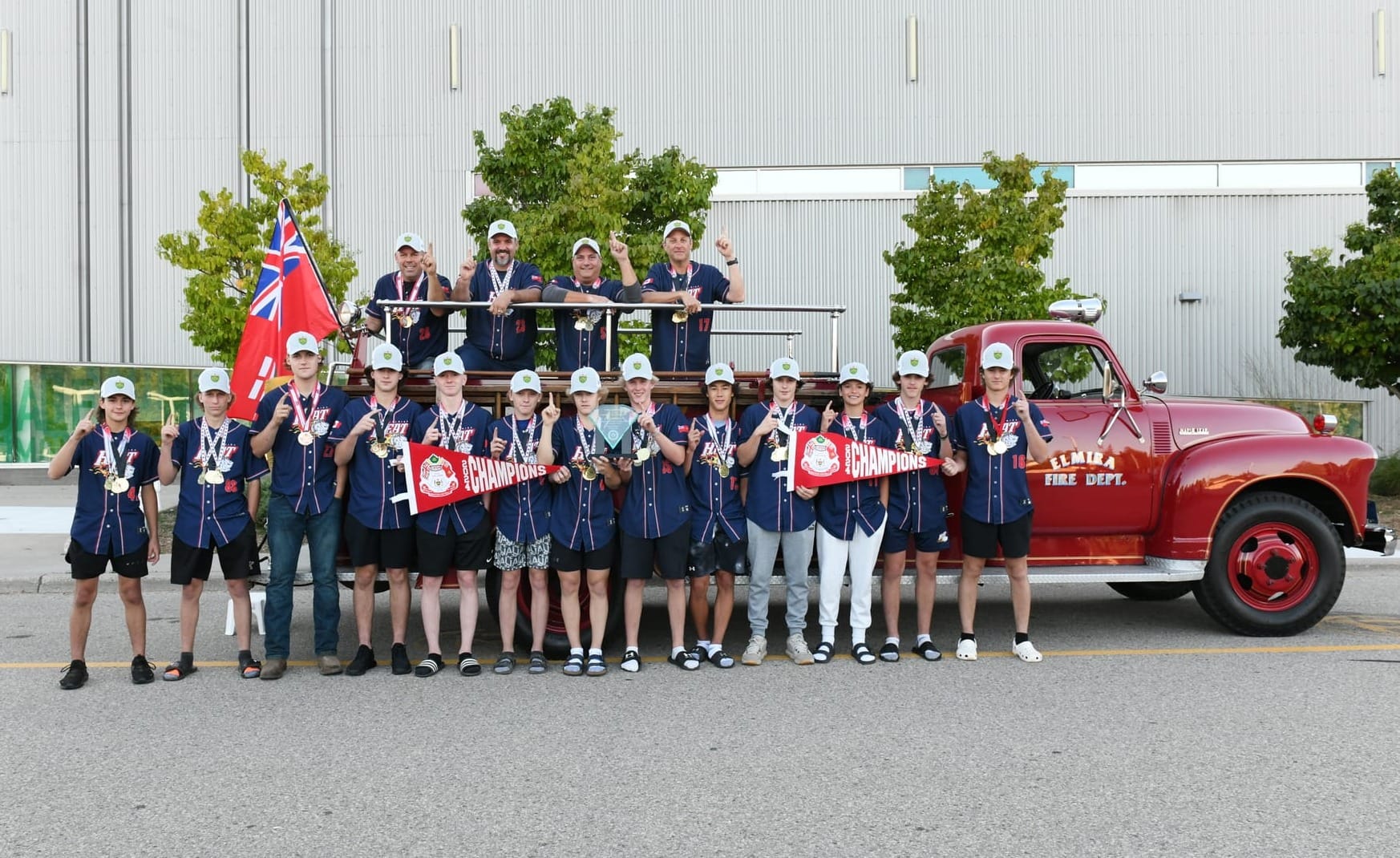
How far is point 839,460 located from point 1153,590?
3.66 metres

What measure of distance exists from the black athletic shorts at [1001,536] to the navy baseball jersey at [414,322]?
3.82 metres

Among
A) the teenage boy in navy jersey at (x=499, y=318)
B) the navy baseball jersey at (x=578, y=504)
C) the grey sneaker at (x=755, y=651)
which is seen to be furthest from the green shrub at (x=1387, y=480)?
the navy baseball jersey at (x=578, y=504)

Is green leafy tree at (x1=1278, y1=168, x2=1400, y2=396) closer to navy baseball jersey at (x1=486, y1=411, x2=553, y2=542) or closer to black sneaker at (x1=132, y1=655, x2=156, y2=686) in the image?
navy baseball jersey at (x1=486, y1=411, x2=553, y2=542)

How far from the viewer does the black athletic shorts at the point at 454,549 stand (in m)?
6.41

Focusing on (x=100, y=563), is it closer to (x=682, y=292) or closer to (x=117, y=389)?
(x=117, y=389)

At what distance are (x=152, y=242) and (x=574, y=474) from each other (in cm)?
1870

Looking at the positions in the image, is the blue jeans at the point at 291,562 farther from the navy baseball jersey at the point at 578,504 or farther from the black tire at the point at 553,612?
the navy baseball jersey at the point at 578,504

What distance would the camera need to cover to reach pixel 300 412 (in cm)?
632

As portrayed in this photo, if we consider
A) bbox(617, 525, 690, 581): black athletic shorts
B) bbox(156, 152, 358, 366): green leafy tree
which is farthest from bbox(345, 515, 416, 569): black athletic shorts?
bbox(156, 152, 358, 366): green leafy tree

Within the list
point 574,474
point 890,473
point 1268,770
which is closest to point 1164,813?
point 1268,770

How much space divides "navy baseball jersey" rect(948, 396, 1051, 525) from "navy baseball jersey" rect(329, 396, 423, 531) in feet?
11.1

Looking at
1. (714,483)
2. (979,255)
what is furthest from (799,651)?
(979,255)

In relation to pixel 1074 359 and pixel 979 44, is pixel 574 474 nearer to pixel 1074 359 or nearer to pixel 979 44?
pixel 1074 359

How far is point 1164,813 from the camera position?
160 inches
